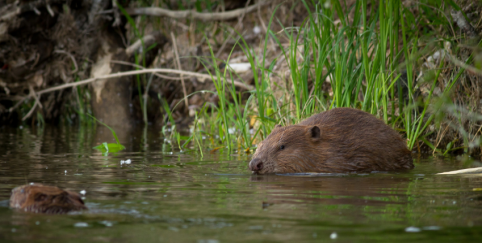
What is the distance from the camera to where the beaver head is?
478cm

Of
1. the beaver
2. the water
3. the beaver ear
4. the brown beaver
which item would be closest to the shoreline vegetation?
the brown beaver

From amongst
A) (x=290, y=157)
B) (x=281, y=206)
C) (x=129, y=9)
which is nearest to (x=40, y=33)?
(x=129, y=9)

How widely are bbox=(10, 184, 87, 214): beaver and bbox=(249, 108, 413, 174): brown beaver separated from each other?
2003mm

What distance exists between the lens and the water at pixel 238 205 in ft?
8.00

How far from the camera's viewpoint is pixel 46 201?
2893 mm

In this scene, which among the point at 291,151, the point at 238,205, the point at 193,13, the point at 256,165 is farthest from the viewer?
the point at 193,13

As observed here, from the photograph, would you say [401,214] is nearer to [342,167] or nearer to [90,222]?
[90,222]

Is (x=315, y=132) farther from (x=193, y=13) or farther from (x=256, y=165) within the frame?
(x=193, y=13)

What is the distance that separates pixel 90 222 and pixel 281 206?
3.22ft

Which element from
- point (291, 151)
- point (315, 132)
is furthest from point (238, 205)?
point (315, 132)

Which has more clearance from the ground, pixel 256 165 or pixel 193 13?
pixel 193 13

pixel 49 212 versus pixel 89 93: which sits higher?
pixel 89 93

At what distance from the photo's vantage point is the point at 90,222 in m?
→ 2.64

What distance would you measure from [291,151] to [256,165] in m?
0.37
